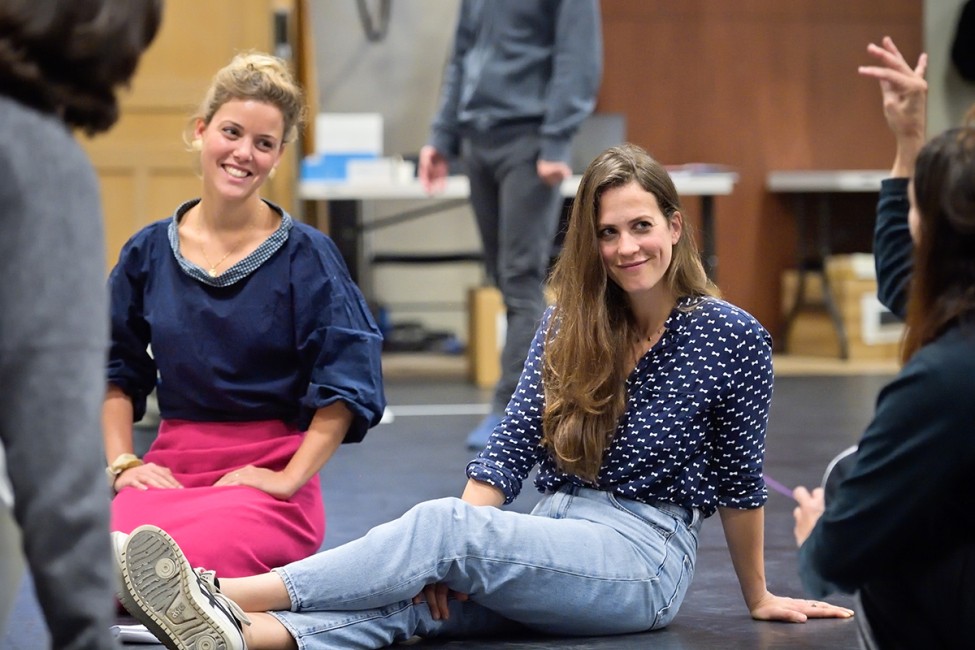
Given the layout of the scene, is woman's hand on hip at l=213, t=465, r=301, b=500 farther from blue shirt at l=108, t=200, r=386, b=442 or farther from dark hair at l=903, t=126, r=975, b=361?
dark hair at l=903, t=126, r=975, b=361

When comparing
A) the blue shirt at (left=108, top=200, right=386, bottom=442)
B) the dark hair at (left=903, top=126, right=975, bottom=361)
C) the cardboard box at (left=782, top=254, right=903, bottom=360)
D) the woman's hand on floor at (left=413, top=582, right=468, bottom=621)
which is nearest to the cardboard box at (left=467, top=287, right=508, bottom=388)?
the cardboard box at (left=782, top=254, right=903, bottom=360)

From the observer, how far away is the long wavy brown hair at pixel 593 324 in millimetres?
1841

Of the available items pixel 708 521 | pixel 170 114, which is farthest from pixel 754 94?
pixel 708 521

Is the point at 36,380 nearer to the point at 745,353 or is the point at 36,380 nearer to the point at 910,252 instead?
the point at 910,252

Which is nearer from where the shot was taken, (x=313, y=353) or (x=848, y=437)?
(x=313, y=353)

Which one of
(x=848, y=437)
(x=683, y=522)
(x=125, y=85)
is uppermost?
(x=125, y=85)

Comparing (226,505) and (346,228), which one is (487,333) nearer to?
(346,228)

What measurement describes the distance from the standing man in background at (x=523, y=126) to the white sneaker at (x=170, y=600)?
5.77ft

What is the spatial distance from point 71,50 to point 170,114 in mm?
5207

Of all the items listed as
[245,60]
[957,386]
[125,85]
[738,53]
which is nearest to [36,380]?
[125,85]

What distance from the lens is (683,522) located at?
1.86 metres

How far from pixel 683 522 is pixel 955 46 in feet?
17.4

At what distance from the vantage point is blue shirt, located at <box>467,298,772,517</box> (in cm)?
183

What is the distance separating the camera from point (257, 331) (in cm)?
208
